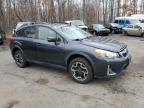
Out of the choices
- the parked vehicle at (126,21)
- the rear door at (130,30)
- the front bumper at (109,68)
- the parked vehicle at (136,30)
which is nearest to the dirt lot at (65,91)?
the front bumper at (109,68)

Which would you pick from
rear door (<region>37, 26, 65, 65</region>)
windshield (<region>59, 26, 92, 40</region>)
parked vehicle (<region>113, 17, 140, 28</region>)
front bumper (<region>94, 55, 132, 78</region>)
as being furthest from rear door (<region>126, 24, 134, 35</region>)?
front bumper (<region>94, 55, 132, 78</region>)

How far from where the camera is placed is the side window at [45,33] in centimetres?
557

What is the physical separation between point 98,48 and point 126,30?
15.6 m

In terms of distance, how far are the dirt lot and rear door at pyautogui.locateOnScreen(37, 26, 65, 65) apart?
1.76 ft

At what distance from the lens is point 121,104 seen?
3865mm

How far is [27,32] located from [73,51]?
221 centimetres

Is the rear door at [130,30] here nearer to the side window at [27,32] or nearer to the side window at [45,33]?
the side window at [27,32]

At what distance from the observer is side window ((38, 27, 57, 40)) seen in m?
5.57

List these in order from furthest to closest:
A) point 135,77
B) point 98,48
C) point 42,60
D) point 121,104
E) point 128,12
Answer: point 128,12 < point 42,60 < point 135,77 < point 98,48 < point 121,104

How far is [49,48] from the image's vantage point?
555cm

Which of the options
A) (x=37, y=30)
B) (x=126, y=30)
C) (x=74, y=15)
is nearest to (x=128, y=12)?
(x=74, y=15)

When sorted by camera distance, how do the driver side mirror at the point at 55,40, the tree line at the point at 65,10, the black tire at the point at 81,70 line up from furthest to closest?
the tree line at the point at 65,10, the driver side mirror at the point at 55,40, the black tire at the point at 81,70

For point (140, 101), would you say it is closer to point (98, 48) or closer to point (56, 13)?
point (98, 48)

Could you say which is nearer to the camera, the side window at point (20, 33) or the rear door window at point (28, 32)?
the rear door window at point (28, 32)
